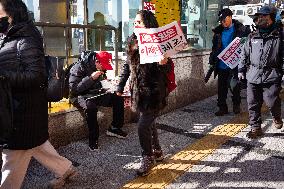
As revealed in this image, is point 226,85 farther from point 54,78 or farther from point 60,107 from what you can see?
point 54,78

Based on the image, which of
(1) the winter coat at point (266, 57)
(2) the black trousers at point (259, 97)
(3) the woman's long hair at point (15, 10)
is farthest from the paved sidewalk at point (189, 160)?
(3) the woman's long hair at point (15, 10)

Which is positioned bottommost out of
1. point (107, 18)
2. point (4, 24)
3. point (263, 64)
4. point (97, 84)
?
point (97, 84)

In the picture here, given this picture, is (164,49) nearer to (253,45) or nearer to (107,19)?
(253,45)

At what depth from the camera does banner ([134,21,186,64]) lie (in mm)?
3715

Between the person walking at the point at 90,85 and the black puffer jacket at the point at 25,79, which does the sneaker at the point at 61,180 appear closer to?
the black puffer jacket at the point at 25,79

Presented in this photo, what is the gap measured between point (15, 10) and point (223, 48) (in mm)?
4966

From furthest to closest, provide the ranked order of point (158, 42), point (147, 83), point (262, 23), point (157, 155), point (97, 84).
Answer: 1. point (262, 23)
2. point (97, 84)
3. point (157, 155)
4. point (147, 83)
5. point (158, 42)

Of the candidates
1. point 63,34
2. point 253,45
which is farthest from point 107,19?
point 253,45

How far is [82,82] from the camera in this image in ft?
16.0

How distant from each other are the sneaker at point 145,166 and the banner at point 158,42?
1.14 meters

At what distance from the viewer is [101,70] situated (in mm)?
5016

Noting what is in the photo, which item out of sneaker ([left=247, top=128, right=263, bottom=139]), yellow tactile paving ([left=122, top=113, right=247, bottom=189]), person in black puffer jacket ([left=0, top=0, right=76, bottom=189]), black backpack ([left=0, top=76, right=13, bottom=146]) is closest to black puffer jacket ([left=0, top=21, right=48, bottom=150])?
person in black puffer jacket ([left=0, top=0, right=76, bottom=189])

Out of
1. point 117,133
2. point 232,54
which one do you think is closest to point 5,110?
point 117,133

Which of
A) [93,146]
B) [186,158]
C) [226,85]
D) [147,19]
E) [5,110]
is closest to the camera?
[5,110]
